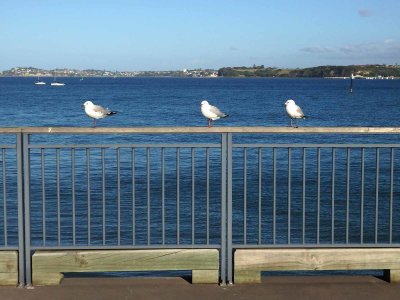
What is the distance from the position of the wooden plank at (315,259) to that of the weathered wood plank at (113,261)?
0.37m

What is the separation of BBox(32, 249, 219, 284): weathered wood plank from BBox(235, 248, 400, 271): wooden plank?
14.6 inches

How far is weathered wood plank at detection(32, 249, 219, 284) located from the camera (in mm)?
7176

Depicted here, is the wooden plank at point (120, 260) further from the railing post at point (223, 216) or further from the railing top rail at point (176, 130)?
the railing top rail at point (176, 130)

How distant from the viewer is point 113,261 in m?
7.20

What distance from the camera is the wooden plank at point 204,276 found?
7.30m

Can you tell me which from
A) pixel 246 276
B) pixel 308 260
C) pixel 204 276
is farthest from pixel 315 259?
Answer: pixel 204 276

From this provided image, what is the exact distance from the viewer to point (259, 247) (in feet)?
24.2

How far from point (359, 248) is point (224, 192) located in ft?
5.02

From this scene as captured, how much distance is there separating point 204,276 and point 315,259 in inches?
45.7

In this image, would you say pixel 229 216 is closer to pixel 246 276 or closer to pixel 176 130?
pixel 246 276

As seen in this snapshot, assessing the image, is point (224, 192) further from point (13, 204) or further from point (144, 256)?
point (13, 204)

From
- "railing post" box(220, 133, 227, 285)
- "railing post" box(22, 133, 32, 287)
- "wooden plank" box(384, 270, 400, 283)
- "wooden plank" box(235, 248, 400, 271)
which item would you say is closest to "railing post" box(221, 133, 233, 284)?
A: "railing post" box(220, 133, 227, 285)

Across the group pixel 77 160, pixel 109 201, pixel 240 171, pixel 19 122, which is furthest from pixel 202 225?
pixel 19 122

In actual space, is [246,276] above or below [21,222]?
below
